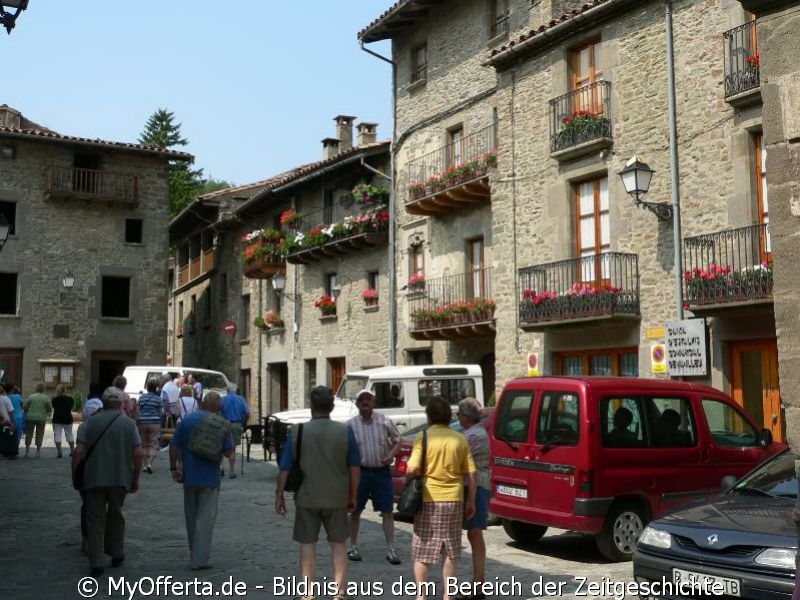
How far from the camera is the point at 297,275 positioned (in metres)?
31.2

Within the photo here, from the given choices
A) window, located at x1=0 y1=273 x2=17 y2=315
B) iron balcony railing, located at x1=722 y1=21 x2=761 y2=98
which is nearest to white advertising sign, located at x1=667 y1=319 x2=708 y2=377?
iron balcony railing, located at x1=722 y1=21 x2=761 y2=98

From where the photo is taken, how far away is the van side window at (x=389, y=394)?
16.0 meters

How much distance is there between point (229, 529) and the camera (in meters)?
10.9

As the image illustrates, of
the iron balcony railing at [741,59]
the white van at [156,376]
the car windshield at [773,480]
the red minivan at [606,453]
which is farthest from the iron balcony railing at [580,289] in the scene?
the car windshield at [773,480]

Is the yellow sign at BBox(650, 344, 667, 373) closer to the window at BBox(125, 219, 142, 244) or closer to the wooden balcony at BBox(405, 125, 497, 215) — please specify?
the wooden balcony at BBox(405, 125, 497, 215)

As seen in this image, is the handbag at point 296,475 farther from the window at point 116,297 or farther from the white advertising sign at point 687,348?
the window at point 116,297

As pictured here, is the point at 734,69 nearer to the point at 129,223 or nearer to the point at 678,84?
the point at 678,84

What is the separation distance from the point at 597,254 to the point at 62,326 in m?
21.5

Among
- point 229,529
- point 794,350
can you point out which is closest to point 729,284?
point 229,529

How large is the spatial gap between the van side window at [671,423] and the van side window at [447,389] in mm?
6617

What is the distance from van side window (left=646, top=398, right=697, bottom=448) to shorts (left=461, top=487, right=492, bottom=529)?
2378 millimetres

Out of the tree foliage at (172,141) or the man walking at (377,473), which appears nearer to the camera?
the man walking at (377,473)

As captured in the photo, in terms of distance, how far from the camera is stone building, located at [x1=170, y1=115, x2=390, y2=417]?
2678 centimetres

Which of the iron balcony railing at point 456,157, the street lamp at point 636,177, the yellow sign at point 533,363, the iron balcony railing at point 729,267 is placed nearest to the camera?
the iron balcony railing at point 729,267
